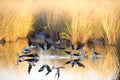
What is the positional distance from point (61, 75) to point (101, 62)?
0.35 metres

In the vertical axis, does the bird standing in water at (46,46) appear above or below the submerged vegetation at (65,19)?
below

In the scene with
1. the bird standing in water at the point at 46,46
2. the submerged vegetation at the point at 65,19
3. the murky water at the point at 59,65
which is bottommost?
the murky water at the point at 59,65

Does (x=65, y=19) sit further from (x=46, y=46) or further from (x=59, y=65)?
(x=59, y=65)

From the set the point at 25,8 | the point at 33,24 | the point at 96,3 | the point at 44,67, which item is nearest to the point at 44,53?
the point at 44,67

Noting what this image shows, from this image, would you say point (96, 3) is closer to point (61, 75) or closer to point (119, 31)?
point (119, 31)

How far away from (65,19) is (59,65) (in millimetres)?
388

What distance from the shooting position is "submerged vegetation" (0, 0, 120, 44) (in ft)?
7.52

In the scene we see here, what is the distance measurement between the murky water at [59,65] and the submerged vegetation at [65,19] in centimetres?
9

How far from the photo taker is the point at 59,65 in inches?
90.0

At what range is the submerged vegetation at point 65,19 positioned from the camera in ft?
7.52

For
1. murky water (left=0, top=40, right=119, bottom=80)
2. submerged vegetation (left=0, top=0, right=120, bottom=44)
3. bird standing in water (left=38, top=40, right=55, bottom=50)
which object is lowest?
murky water (left=0, top=40, right=119, bottom=80)

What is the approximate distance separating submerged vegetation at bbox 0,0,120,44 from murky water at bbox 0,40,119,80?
0.09 metres

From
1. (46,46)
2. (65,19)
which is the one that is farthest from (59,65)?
(65,19)

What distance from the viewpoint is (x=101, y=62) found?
7.50 ft
